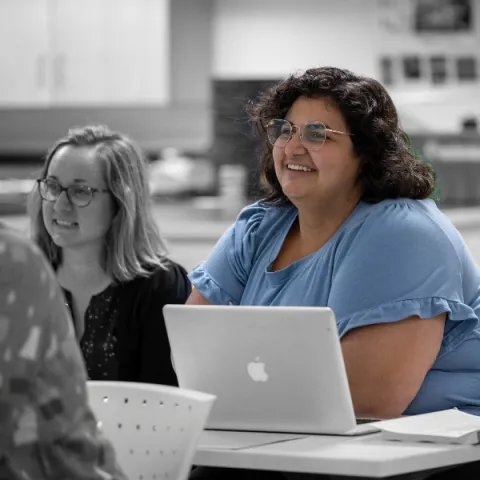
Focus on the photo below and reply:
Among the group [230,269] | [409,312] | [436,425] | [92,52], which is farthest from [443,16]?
[436,425]

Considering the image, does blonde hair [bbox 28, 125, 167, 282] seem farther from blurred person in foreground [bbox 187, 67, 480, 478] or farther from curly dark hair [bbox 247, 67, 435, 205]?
curly dark hair [bbox 247, 67, 435, 205]

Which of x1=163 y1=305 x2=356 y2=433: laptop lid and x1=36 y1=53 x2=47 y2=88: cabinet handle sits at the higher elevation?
x1=36 y1=53 x2=47 y2=88: cabinet handle

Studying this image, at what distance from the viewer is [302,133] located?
234 centimetres

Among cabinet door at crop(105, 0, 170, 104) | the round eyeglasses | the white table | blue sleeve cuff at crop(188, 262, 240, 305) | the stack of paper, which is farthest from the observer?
cabinet door at crop(105, 0, 170, 104)

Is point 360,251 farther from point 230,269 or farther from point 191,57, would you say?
point 191,57

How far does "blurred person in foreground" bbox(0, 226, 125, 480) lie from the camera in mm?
1105

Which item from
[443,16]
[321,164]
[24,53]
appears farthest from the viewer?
[24,53]

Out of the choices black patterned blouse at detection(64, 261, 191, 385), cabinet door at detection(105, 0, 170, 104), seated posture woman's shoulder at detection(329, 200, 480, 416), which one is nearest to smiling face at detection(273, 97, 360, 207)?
seated posture woman's shoulder at detection(329, 200, 480, 416)

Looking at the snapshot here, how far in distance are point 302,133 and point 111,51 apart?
373 centimetres

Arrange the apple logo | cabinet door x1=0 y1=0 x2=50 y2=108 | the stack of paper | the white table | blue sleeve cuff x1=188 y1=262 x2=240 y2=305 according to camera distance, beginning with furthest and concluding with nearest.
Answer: cabinet door x1=0 y1=0 x2=50 y2=108
blue sleeve cuff x1=188 y1=262 x2=240 y2=305
the apple logo
the stack of paper
the white table

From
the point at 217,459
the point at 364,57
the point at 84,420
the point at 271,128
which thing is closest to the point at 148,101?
the point at 364,57

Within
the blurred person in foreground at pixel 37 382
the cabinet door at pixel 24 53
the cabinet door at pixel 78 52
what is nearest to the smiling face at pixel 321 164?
the blurred person in foreground at pixel 37 382

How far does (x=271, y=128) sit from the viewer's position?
7.82ft

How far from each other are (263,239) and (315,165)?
0.26 metres
